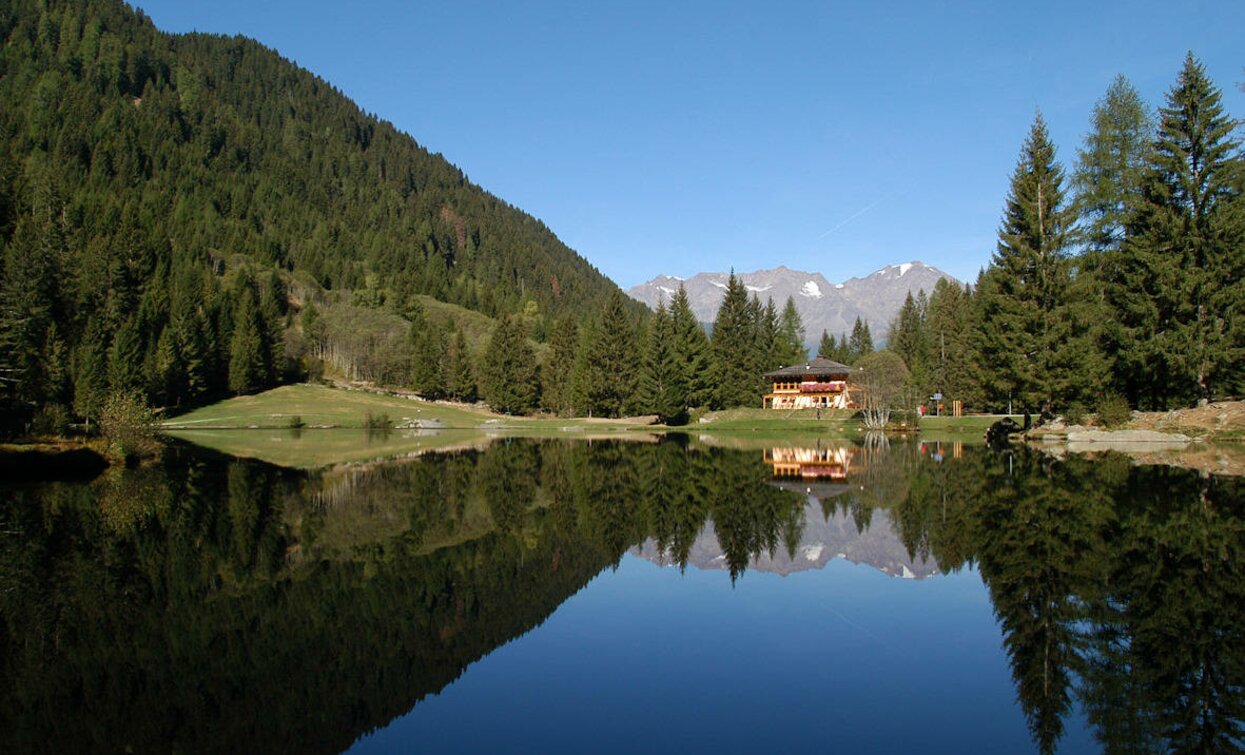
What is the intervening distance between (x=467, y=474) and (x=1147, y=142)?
130 ft

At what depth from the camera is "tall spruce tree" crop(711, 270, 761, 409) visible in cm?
7850

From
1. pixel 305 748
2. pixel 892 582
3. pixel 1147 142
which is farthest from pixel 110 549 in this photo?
pixel 1147 142

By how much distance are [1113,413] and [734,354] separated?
4521 centimetres

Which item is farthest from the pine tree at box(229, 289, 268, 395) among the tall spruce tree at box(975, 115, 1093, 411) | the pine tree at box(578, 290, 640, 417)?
the tall spruce tree at box(975, 115, 1093, 411)

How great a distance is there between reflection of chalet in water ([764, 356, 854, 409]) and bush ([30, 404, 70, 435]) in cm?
6874

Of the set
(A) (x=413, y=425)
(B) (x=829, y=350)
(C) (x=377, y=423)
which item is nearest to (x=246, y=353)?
(C) (x=377, y=423)

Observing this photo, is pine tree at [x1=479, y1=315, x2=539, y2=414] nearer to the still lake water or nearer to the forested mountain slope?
the forested mountain slope

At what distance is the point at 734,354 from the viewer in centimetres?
8075

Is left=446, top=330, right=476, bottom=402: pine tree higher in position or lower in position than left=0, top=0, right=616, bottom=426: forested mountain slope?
lower

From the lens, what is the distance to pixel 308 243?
147500 millimetres

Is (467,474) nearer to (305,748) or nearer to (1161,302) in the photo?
(305,748)

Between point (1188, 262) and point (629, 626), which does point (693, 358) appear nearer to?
point (1188, 262)

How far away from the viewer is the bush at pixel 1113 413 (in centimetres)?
3753

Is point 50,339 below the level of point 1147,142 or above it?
below
